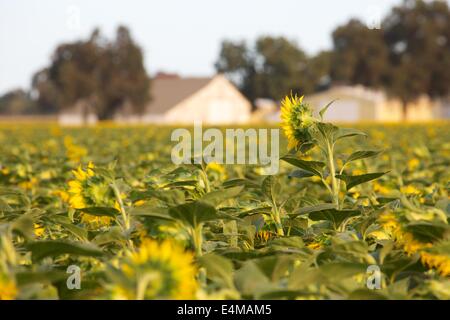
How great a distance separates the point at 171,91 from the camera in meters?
68.2

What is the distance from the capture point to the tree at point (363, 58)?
67688 mm

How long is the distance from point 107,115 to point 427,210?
57.5 m

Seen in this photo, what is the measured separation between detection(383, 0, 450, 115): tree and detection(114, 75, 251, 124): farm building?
13629 mm

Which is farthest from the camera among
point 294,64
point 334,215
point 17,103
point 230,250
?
point 17,103

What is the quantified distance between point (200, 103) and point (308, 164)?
64646 mm

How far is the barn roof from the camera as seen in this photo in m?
65.6

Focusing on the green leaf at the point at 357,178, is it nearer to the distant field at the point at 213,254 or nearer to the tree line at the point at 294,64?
the distant field at the point at 213,254

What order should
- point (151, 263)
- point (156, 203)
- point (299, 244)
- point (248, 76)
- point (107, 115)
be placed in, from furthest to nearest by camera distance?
point (248, 76), point (107, 115), point (156, 203), point (299, 244), point (151, 263)

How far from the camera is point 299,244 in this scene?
5.65 feet

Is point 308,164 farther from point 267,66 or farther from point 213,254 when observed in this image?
point 267,66

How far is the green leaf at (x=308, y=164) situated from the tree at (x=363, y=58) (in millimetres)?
66349

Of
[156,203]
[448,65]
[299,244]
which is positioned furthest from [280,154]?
[448,65]

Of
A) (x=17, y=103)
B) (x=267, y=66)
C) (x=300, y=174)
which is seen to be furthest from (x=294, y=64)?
(x=300, y=174)
